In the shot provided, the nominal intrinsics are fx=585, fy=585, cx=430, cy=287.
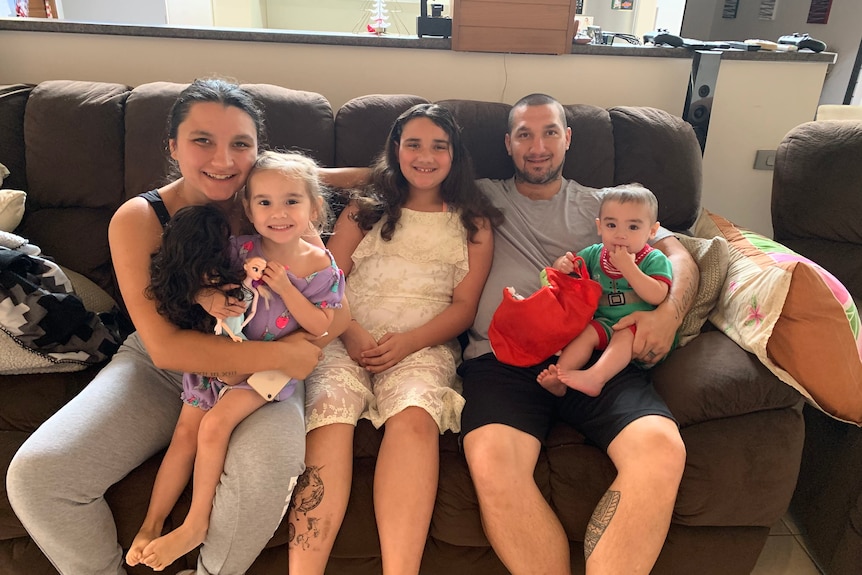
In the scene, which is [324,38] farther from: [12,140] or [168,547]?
[168,547]

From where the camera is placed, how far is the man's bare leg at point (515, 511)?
1.21 meters

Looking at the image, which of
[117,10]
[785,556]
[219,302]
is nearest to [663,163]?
[785,556]

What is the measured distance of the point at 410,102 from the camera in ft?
6.07

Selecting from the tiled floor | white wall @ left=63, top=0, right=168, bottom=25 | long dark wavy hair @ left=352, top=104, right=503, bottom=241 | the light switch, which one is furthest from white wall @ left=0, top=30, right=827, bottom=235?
white wall @ left=63, top=0, right=168, bottom=25

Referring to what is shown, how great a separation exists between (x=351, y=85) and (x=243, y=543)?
5.47ft

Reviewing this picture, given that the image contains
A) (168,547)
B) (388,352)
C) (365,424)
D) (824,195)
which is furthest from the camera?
(824,195)

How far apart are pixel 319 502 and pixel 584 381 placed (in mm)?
662

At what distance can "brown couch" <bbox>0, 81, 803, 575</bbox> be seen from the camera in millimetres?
1277

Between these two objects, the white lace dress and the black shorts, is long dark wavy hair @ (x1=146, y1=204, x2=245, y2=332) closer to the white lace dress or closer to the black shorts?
the white lace dress

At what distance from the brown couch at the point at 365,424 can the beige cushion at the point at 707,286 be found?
0.04 metres

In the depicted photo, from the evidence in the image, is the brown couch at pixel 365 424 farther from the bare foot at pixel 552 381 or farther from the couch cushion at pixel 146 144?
the bare foot at pixel 552 381

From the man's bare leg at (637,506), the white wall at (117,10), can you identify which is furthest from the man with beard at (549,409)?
the white wall at (117,10)

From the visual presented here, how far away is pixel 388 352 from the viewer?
1.51 meters

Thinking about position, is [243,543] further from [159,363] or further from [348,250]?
[348,250]
